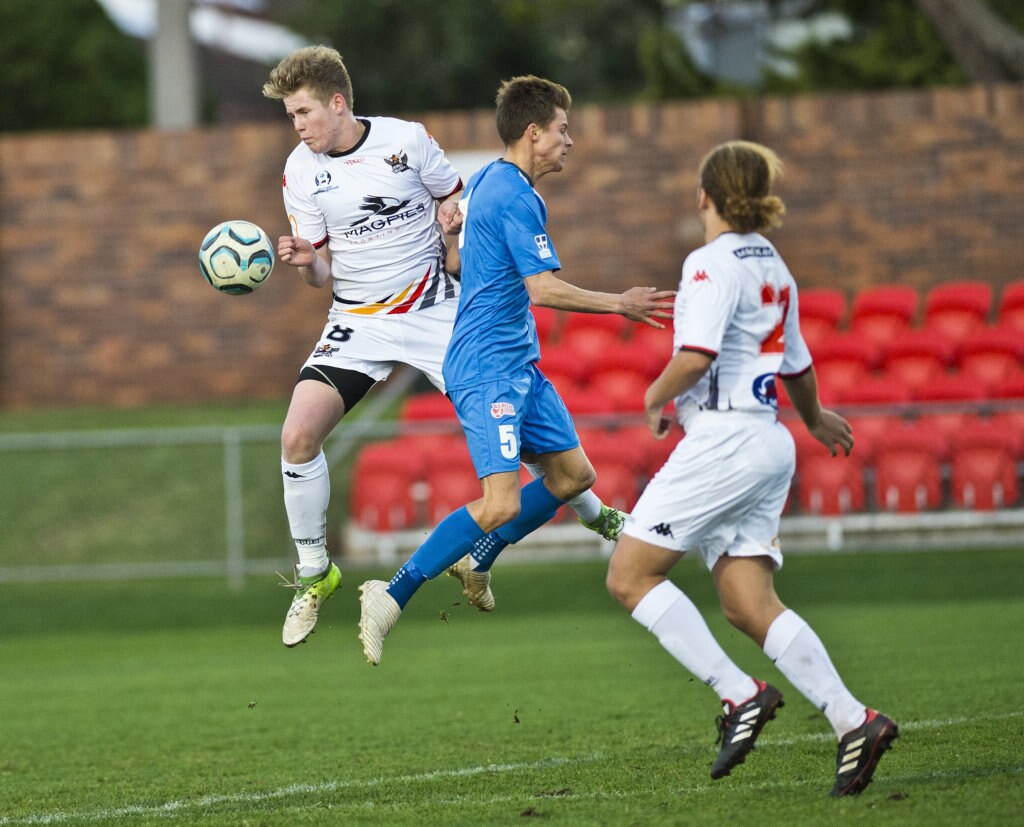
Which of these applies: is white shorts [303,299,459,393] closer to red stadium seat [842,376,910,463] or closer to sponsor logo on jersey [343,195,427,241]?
sponsor logo on jersey [343,195,427,241]

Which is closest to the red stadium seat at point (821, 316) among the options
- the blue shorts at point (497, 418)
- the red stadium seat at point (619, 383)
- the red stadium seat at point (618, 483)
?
the red stadium seat at point (619, 383)

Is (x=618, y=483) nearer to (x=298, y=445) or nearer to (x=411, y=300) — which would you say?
(x=411, y=300)

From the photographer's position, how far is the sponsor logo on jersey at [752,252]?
219 inches

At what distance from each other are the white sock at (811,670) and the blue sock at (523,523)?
1713 millimetres

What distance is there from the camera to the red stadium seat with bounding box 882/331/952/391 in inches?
601

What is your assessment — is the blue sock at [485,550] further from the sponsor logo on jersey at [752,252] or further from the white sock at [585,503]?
the sponsor logo on jersey at [752,252]

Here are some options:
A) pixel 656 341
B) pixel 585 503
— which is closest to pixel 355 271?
pixel 585 503

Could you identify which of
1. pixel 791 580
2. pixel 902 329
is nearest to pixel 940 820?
pixel 791 580

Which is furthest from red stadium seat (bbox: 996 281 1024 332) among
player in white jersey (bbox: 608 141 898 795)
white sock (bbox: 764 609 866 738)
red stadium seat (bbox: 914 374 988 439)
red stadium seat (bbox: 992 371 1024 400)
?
white sock (bbox: 764 609 866 738)

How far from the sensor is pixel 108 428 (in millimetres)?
18641

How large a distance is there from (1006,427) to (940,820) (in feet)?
28.5

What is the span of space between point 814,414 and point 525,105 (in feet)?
5.74

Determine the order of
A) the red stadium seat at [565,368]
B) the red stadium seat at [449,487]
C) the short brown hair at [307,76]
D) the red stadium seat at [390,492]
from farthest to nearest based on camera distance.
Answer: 1. the red stadium seat at [565,368]
2. the red stadium seat at [390,492]
3. the red stadium seat at [449,487]
4. the short brown hair at [307,76]

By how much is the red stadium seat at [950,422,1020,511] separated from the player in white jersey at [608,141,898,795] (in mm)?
8084
